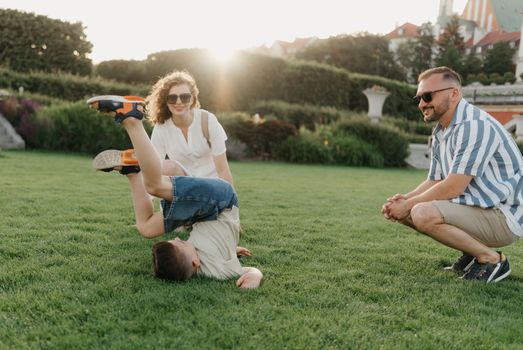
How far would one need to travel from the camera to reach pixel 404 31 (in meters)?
73.2

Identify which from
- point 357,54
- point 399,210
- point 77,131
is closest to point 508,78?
point 357,54

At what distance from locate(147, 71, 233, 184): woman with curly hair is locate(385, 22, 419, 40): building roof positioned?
239ft

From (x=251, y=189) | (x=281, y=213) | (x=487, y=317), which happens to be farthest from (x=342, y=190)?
(x=487, y=317)

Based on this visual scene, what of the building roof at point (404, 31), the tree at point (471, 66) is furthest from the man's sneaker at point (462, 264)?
the building roof at point (404, 31)

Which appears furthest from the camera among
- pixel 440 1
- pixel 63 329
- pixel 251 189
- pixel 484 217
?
pixel 440 1

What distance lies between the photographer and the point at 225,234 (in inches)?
128

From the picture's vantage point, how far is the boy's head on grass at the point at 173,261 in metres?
2.91

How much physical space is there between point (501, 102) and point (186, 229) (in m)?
30.9

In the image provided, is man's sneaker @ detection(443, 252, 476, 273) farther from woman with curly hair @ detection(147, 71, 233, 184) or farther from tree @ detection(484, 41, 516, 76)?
tree @ detection(484, 41, 516, 76)

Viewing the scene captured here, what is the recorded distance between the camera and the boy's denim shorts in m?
3.18

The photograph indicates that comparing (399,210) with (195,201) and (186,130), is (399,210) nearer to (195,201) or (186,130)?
(195,201)

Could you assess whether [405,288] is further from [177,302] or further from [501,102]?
[501,102]

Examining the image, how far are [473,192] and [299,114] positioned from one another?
15.0 metres

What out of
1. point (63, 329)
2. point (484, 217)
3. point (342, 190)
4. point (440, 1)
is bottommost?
point (342, 190)
